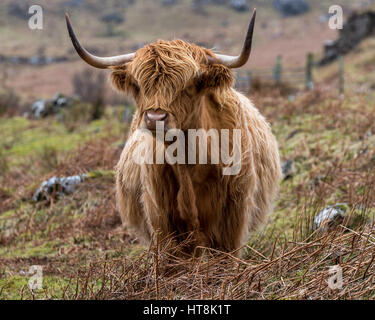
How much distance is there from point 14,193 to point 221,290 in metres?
5.00

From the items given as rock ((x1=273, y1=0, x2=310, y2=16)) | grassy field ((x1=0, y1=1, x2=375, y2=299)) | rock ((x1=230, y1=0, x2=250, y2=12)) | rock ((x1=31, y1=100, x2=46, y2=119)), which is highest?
rock ((x1=230, y1=0, x2=250, y2=12))

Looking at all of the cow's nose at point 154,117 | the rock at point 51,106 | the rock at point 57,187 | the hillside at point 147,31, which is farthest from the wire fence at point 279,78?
the hillside at point 147,31

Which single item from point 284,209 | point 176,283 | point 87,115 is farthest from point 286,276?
point 87,115

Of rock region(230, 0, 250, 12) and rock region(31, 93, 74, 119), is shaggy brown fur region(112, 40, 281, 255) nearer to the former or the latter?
rock region(31, 93, 74, 119)

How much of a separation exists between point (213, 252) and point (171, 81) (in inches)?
55.3

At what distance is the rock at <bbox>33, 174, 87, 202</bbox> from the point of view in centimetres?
618

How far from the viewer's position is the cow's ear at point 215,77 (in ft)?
10.9

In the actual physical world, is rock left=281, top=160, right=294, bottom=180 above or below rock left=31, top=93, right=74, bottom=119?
below

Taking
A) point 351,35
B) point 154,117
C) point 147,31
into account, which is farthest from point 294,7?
point 154,117

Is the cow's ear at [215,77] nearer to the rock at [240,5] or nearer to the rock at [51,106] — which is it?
the rock at [51,106]

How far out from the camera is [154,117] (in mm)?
2980

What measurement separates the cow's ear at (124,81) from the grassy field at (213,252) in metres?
1.15

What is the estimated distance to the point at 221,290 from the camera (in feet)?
8.46

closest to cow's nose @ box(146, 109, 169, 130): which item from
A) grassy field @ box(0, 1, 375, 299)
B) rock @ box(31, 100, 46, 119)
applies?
Result: grassy field @ box(0, 1, 375, 299)
